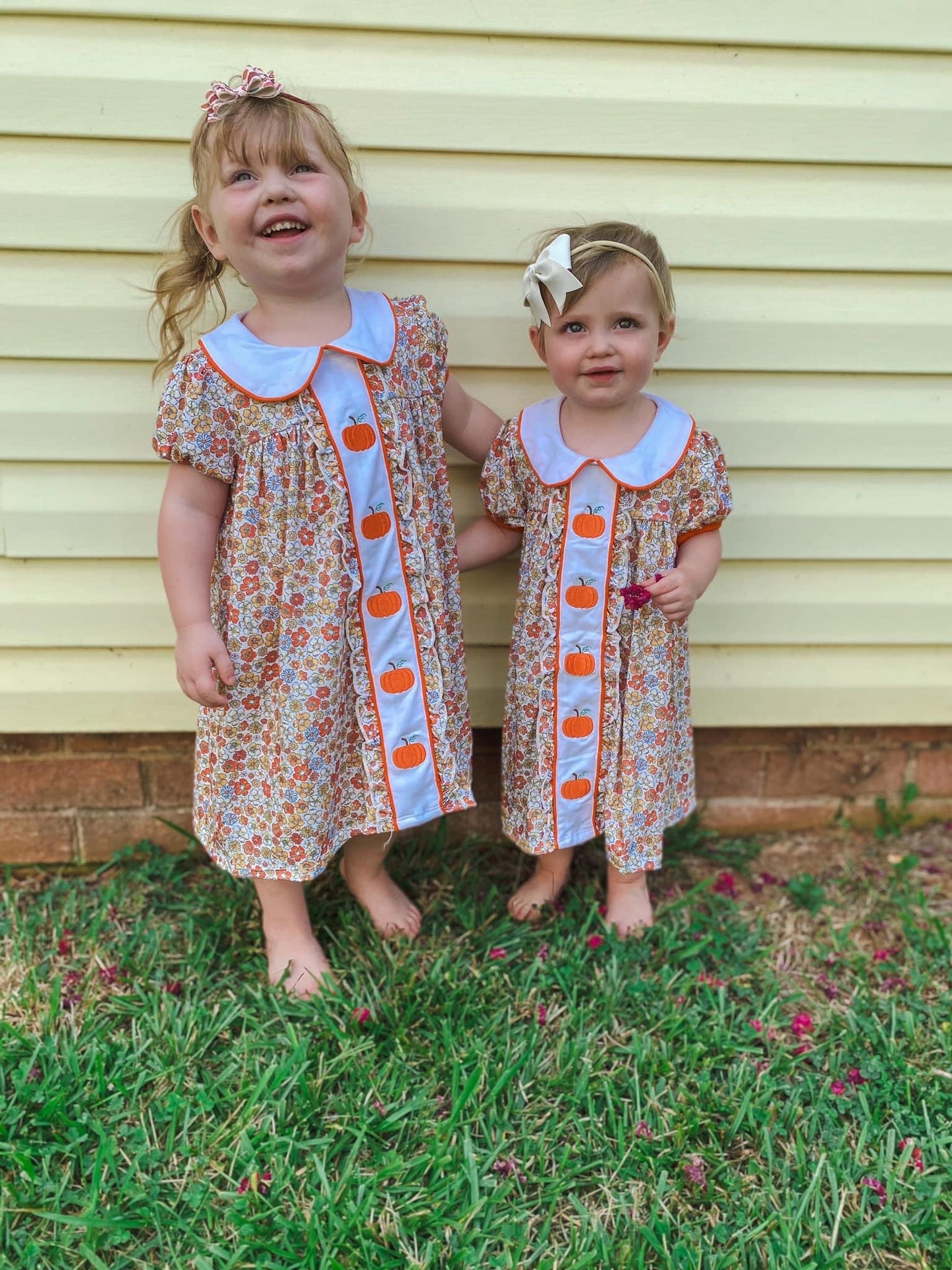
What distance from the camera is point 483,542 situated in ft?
7.06

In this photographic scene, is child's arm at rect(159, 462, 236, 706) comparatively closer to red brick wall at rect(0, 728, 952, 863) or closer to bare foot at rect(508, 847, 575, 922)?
red brick wall at rect(0, 728, 952, 863)

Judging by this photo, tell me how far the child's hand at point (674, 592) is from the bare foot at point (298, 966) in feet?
3.44

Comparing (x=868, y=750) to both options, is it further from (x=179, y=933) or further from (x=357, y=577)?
(x=179, y=933)

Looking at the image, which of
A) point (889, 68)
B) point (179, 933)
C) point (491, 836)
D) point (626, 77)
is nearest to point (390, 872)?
point (491, 836)

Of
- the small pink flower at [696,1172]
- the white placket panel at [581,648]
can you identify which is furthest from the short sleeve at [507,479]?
the small pink flower at [696,1172]

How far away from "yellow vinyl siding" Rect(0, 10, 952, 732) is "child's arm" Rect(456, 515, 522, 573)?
0.11 metres

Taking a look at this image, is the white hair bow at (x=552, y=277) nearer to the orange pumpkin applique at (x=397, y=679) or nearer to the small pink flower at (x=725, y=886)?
the orange pumpkin applique at (x=397, y=679)

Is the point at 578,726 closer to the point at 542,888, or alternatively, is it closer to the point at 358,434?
the point at 542,888

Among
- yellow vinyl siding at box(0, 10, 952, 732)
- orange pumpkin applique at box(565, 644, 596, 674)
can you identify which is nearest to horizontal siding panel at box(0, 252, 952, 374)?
yellow vinyl siding at box(0, 10, 952, 732)

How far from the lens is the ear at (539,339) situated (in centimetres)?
192

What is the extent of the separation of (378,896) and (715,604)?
3.46ft

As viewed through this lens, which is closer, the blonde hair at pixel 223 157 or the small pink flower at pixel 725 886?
the blonde hair at pixel 223 157

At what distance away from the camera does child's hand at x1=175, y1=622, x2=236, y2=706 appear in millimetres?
1831

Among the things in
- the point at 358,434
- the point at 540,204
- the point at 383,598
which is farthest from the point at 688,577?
the point at 540,204
